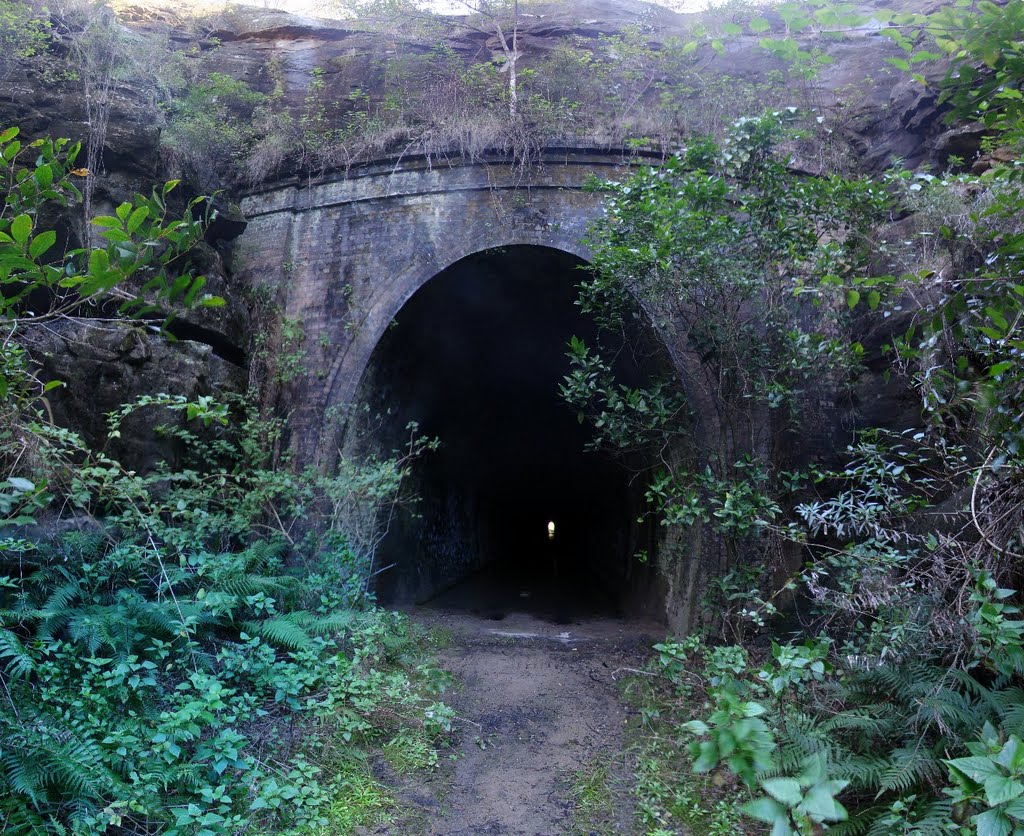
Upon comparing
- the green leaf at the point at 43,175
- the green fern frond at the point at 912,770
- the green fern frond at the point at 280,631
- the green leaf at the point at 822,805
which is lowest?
the green fern frond at the point at 280,631

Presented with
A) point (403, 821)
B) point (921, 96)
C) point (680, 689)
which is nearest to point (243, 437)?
point (403, 821)

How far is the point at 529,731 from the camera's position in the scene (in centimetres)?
575

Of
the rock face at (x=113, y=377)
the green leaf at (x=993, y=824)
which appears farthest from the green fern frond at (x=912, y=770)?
the rock face at (x=113, y=377)

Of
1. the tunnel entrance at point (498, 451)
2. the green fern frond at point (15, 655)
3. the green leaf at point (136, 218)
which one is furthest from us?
the tunnel entrance at point (498, 451)

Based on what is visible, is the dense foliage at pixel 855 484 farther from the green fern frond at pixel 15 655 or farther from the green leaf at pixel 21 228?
the green fern frond at pixel 15 655

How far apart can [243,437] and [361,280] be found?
7.53 feet

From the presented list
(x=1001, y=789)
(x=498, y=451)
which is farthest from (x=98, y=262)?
(x=498, y=451)

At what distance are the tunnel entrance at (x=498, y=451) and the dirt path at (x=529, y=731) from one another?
5.31ft

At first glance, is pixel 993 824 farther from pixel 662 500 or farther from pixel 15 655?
pixel 15 655

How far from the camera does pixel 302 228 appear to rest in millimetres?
8906

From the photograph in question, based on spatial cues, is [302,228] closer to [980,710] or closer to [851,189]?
[851,189]

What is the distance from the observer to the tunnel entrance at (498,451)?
28.9 ft

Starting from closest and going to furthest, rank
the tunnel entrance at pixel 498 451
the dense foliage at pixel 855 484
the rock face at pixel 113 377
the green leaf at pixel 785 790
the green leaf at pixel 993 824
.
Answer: the green leaf at pixel 785 790
the green leaf at pixel 993 824
the dense foliage at pixel 855 484
the rock face at pixel 113 377
the tunnel entrance at pixel 498 451

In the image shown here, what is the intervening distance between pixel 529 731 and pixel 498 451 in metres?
9.05
